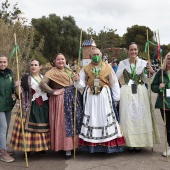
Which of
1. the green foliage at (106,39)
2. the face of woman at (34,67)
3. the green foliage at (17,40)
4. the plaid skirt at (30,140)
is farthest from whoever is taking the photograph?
the green foliage at (106,39)

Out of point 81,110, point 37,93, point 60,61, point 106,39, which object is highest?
point 106,39

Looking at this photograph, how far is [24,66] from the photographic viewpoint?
8992 millimetres

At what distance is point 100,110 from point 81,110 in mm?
329

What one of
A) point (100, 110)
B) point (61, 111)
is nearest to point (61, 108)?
point (61, 111)

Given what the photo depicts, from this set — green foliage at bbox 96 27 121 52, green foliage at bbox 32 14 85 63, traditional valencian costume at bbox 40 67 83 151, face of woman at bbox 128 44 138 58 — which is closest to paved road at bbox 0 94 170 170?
traditional valencian costume at bbox 40 67 83 151

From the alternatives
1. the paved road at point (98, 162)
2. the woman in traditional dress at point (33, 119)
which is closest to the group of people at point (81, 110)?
the woman in traditional dress at point (33, 119)

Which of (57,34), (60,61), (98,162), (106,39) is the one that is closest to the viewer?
(98,162)

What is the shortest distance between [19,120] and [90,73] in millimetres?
1337

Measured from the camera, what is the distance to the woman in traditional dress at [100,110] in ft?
12.9

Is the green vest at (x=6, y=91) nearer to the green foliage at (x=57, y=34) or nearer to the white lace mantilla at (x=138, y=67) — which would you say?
the white lace mantilla at (x=138, y=67)

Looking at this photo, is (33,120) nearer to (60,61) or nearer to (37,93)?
(37,93)

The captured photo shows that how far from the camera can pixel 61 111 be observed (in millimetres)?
3998

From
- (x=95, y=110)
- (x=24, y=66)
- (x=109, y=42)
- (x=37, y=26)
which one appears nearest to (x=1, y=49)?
(x=24, y=66)

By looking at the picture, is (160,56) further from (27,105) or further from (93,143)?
(27,105)
